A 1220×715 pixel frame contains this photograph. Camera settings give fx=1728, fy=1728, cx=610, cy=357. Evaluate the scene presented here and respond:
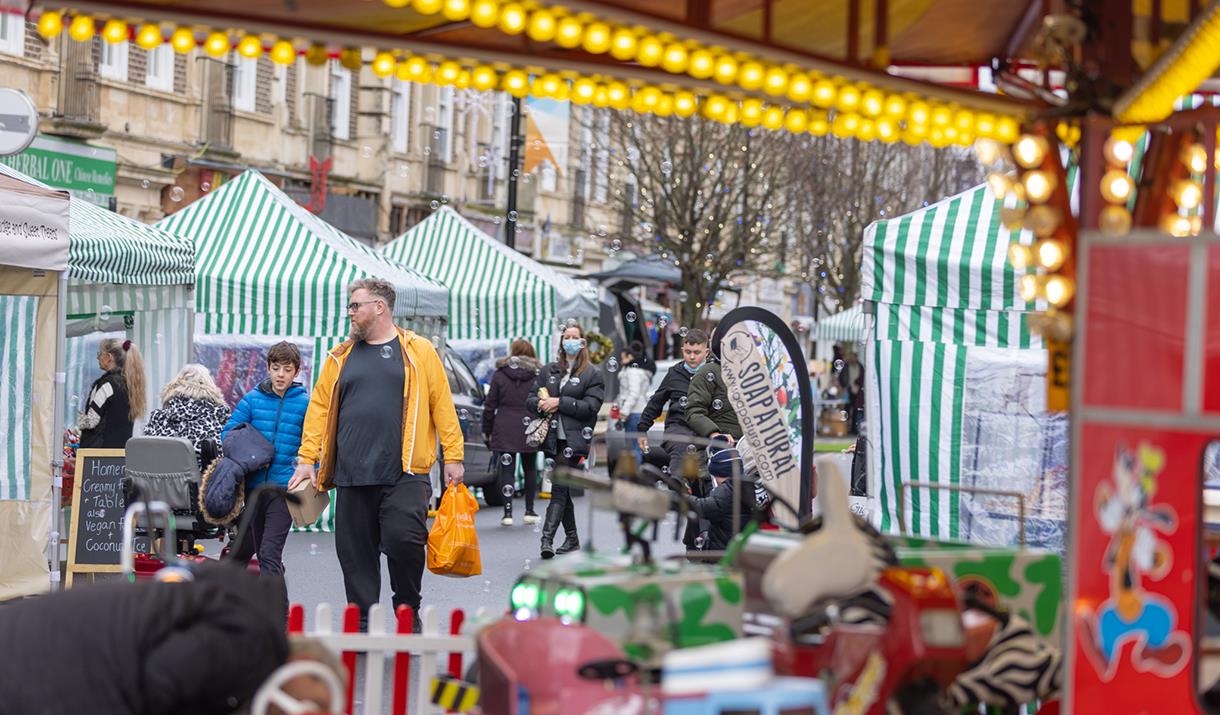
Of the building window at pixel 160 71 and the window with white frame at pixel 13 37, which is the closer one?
the window with white frame at pixel 13 37

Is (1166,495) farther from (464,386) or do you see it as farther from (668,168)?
(668,168)

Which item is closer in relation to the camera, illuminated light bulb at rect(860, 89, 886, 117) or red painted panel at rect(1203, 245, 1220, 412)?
red painted panel at rect(1203, 245, 1220, 412)

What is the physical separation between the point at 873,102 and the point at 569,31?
Answer: 1.24 meters

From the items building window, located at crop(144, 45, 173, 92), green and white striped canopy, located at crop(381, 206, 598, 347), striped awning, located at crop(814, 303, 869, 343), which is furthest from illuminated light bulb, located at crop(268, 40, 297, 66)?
striped awning, located at crop(814, 303, 869, 343)

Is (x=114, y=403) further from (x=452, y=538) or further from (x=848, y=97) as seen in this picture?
(x=848, y=97)

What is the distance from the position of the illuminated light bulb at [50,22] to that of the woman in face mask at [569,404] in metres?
9.33

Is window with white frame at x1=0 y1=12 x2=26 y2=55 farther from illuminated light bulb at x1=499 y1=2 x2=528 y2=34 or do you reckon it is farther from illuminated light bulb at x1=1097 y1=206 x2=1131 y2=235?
illuminated light bulb at x1=1097 y1=206 x2=1131 y2=235

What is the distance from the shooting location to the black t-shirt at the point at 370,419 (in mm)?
9250

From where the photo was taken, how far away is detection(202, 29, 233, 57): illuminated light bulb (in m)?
6.26

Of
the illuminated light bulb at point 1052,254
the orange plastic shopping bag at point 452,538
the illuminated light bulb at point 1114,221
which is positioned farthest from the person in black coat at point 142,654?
the orange plastic shopping bag at point 452,538

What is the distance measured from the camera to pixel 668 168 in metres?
37.0

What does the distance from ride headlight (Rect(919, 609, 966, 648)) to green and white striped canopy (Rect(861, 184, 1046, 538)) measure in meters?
A: 7.53

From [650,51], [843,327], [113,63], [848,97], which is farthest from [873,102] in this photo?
[843,327]

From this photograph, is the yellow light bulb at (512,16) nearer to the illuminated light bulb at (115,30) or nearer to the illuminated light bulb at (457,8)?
the illuminated light bulb at (457,8)
